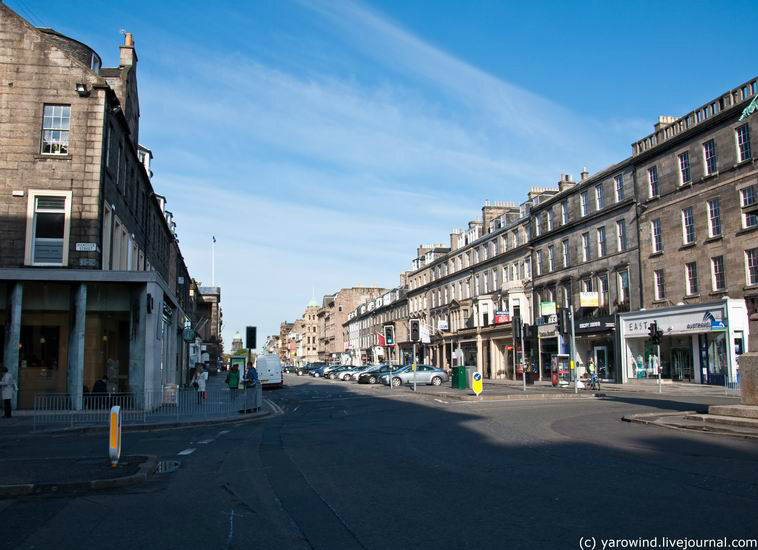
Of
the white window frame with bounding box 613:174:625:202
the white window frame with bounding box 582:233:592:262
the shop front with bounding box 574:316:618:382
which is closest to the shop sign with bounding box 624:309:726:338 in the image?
the shop front with bounding box 574:316:618:382

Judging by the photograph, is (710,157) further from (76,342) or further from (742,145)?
(76,342)

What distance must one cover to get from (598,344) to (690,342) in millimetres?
8944

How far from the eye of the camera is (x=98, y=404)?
63.8 ft

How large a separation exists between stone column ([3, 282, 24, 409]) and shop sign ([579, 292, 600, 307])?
34.3 meters

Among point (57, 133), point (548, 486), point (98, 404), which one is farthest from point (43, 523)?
point (57, 133)

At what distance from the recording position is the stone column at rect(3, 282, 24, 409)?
69.8 ft

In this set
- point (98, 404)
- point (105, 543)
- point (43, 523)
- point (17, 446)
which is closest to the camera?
point (105, 543)

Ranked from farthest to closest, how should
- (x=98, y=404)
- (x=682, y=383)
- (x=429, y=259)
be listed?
(x=429, y=259) < (x=682, y=383) < (x=98, y=404)

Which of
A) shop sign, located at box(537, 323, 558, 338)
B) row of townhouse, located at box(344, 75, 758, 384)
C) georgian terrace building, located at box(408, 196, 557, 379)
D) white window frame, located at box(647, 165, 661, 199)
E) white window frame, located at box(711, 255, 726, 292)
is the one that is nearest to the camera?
row of townhouse, located at box(344, 75, 758, 384)

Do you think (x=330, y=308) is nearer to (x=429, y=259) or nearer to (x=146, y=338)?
(x=429, y=259)

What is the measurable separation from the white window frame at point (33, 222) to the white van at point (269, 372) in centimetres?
2375

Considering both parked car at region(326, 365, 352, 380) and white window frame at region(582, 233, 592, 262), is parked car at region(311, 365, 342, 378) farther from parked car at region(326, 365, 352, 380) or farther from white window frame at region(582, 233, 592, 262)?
white window frame at region(582, 233, 592, 262)

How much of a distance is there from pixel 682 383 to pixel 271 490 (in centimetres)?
3345

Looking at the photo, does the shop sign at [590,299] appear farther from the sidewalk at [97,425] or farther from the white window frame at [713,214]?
the sidewalk at [97,425]
